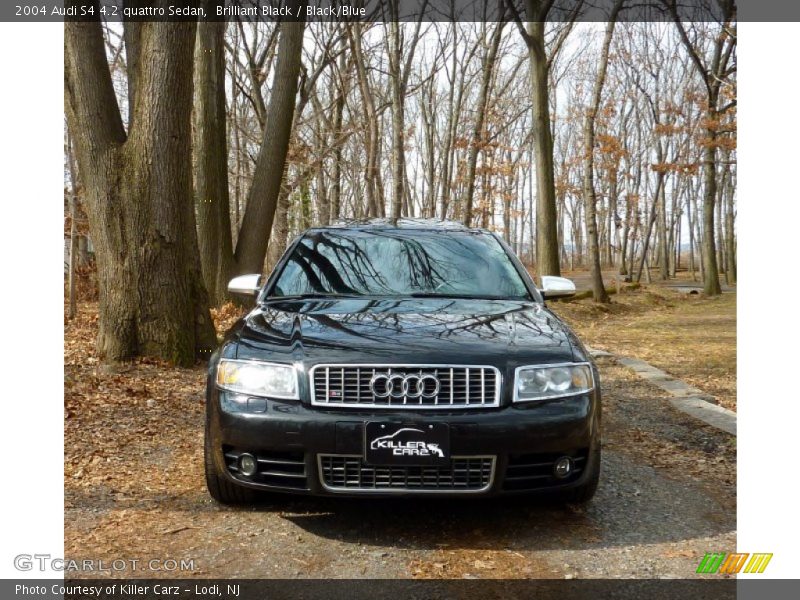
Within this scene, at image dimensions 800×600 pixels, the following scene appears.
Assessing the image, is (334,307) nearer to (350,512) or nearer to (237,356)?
(237,356)

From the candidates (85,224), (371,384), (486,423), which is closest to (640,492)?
(486,423)

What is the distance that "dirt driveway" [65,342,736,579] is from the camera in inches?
140

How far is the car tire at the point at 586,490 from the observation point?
4.02 metres

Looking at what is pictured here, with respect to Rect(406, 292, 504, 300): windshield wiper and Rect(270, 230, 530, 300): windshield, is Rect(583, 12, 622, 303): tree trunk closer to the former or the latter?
Rect(270, 230, 530, 300): windshield

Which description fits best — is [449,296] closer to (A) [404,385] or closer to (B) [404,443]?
(A) [404,385]

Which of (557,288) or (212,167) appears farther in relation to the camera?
(212,167)

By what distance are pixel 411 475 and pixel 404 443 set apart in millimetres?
193

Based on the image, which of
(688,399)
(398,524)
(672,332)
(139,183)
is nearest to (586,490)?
(398,524)

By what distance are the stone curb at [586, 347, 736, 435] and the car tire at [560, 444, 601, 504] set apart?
8.45ft

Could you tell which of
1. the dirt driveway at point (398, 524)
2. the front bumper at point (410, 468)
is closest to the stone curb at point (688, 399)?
the dirt driveway at point (398, 524)

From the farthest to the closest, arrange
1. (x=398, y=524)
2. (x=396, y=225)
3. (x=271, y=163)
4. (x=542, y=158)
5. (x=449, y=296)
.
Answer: (x=542, y=158) < (x=271, y=163) < (x=396, y=225) < (x=449, y=296) < (x=398, y=524)

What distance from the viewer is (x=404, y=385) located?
12.2 feet

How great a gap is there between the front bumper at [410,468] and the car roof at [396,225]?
2.13 m

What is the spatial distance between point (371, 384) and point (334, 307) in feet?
2.98
